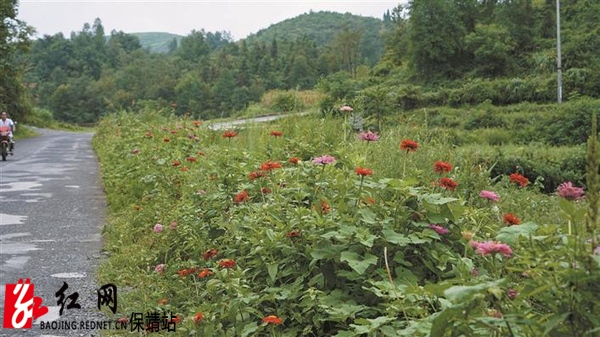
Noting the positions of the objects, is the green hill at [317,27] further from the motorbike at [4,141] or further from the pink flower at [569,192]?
the pink flower at [569,192]

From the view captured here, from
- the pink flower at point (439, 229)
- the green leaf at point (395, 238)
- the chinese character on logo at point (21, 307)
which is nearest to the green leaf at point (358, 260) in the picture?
the green leaf at point (395, 238)

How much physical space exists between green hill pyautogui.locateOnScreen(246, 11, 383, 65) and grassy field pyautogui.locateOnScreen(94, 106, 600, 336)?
107 meters

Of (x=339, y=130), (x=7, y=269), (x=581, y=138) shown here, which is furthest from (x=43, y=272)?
(x=581, y=138)

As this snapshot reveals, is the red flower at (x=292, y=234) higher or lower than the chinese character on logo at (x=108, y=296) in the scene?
higher

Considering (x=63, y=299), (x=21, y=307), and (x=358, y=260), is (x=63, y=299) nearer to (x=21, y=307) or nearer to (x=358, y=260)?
(x=21, y=307)

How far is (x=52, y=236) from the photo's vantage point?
19.8ft

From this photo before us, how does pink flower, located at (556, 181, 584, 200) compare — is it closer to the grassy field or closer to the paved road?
the grassy field

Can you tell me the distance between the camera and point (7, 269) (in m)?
4.77

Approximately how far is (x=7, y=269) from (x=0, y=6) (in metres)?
27.6

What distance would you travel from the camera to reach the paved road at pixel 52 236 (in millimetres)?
4117

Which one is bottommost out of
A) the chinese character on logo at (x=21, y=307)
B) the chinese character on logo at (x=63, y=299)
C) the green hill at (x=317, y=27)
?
the chinese character on logo at (x=63, y=299)

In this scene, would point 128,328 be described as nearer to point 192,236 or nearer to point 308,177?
point 192,236

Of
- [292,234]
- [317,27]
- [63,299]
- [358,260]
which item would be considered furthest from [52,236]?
[317,27]

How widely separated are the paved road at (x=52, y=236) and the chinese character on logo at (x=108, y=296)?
63 mm
